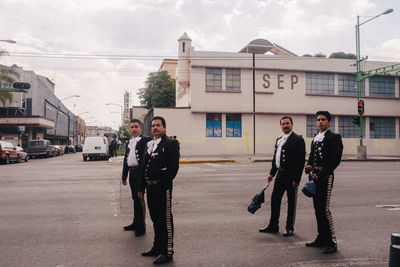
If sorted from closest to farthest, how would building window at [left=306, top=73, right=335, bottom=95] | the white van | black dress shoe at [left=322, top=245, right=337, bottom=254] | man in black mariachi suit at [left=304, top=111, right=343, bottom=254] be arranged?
black dress shoe at [left=322, top=245, right=337, bottom=254] < man in black mariachi suit at [left=304, top=111, right=343, bottom=254] < the white van < building window at [left=306, top=73, right=335, bottom=95]

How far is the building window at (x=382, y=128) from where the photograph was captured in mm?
30812

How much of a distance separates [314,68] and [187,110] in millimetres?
11292

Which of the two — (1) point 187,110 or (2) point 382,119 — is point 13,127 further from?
(2) point 382,119

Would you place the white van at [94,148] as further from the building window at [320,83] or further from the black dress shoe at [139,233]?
the black dress shoe at [139,233]

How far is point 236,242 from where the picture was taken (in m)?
5.27

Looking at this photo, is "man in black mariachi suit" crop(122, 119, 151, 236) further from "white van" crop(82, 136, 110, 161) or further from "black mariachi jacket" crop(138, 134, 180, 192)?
"white van" crop(82, 136, 110, 161)

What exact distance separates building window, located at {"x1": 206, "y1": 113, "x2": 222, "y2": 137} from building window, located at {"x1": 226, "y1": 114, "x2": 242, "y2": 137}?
26.0 inches

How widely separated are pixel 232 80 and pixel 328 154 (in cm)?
2415

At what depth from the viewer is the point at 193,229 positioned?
601cm

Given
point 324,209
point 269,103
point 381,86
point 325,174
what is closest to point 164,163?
point 325,174

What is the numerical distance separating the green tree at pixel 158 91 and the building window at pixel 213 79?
77.8 feet

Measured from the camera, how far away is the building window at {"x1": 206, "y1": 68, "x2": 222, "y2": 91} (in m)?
28.2

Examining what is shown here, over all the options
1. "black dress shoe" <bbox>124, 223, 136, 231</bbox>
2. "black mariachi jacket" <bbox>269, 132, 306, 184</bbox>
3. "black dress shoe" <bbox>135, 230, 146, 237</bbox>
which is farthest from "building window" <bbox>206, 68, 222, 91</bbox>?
"black dress shoe" <bbox>135, 230, 146, 237</bbox>

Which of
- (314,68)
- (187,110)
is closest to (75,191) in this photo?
(187,110)
